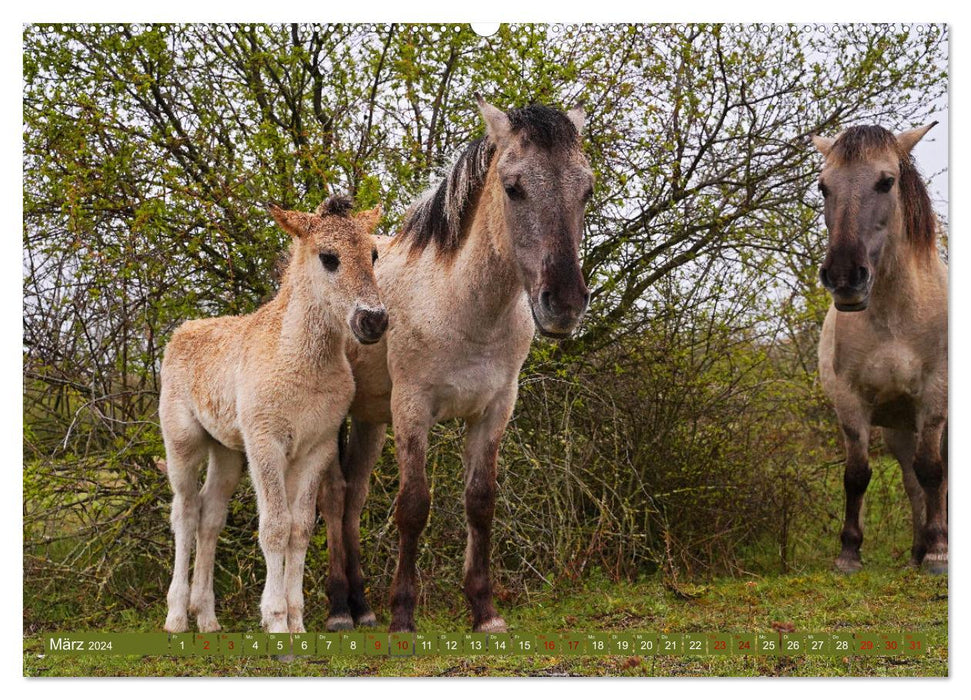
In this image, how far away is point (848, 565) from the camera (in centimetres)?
662

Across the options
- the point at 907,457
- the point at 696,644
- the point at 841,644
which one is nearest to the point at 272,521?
the point at 696,644

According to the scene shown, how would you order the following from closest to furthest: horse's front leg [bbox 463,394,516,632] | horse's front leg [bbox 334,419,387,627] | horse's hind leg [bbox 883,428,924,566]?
horse's front leg [bbox 463,394,516,632] < horse's front leg [bbox 334,419,387,627] < horse's hind leg [bbox 883,428,924,566]

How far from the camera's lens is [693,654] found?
16.4 ft

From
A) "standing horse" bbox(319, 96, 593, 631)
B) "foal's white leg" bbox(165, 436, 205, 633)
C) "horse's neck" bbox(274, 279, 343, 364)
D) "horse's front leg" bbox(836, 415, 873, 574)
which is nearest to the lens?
"standing horse" bbox(319, 96, 593, 631)

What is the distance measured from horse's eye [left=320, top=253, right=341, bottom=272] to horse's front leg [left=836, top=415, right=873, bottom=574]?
11.6ft

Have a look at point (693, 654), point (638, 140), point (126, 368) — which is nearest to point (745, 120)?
point (638, 140)

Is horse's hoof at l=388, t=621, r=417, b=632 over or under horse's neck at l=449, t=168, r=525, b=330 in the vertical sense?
under

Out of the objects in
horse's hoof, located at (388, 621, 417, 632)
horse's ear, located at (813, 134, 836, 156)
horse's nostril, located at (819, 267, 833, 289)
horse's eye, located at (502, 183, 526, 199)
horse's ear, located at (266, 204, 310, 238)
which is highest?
horse's ear, located at (813, 134, 836, 156)

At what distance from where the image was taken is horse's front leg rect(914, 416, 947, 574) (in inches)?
246

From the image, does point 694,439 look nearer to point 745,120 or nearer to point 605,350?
point 605,350

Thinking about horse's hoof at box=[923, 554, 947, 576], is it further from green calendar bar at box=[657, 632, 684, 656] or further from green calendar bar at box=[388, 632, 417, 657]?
green calendar bar at box=[388, 632, 417, 657]

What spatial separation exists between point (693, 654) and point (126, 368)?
4.09 m

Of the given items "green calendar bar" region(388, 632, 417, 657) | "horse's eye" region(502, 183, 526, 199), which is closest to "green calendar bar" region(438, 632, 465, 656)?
"green calendar bar" region(388, 632, 417, 657)

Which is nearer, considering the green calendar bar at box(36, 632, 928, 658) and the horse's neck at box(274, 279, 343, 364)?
the green calendar bar at box(36, 632, 928, 658)
